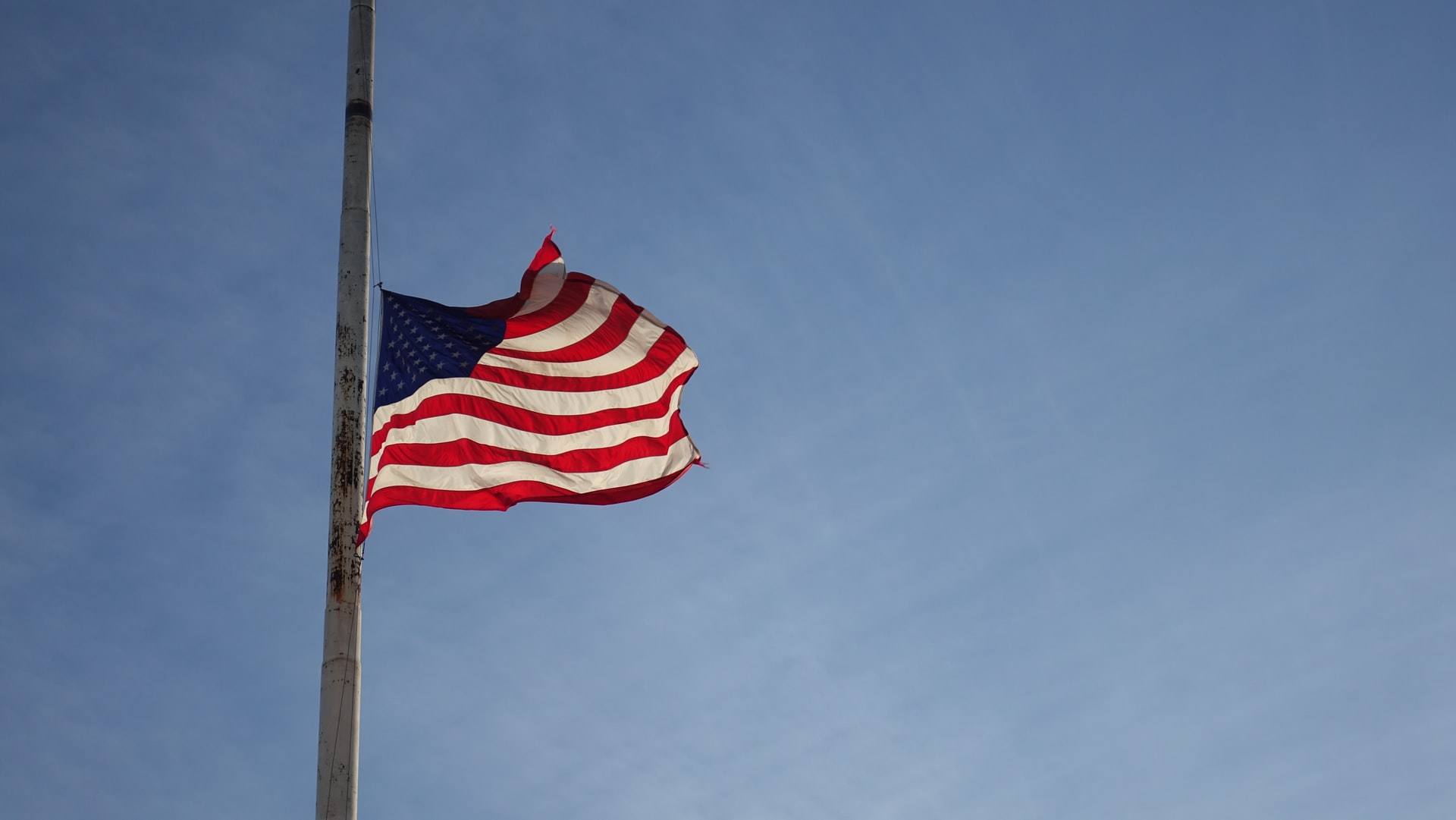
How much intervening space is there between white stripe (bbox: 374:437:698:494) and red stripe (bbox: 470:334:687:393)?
4.08 feet

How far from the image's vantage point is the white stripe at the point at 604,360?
69.8 feet

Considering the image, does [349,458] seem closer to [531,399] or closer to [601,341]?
[531,399]

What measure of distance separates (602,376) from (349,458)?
6369 mm

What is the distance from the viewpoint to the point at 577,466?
837 inches

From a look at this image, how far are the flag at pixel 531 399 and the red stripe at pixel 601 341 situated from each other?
0.02 metres

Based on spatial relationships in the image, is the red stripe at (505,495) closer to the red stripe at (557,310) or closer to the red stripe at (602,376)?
the red stripe at (602,376)

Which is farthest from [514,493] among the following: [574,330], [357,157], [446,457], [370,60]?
[370,60]

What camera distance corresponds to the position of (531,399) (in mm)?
21297

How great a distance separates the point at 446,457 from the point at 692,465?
4.69 m

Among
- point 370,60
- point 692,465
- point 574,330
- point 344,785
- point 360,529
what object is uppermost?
point 370,60

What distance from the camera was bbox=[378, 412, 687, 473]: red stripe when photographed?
1894 centimetres

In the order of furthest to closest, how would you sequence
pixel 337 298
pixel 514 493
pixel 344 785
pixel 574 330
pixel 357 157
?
pixel 574 330
pixel 514 493
pixel 357 157
pixel 337 298
pixel 344 785

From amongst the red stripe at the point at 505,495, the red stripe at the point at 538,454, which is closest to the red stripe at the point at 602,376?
the red stripe at the point at 538,454

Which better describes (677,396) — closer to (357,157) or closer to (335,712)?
(357,157)
